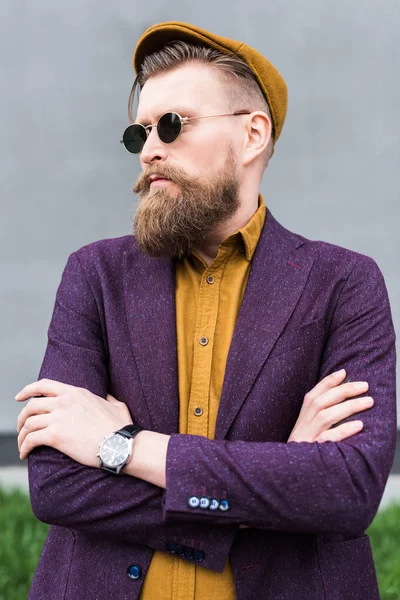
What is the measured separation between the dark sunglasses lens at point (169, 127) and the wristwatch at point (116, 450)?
2.86 feet

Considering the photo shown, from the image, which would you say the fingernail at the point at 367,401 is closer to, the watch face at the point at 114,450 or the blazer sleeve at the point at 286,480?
the blazer sleeve at the point at 286,480

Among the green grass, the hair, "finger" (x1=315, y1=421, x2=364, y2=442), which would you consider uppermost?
the hair

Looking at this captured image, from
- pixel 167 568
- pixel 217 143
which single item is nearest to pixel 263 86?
pixel 217 143

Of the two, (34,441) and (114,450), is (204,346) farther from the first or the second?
(34,441)

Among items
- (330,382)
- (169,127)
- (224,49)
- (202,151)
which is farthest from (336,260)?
(224,49)

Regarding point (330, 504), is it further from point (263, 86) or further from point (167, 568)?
point (263, 86)

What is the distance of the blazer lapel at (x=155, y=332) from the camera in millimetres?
2188

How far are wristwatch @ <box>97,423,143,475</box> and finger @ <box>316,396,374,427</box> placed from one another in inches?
20.2

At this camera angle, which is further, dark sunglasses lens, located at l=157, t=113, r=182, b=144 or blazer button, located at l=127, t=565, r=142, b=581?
dark sunglasses lens, located at l=157, t=113, r=182, b=144

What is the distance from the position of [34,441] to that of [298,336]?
2.62 feet

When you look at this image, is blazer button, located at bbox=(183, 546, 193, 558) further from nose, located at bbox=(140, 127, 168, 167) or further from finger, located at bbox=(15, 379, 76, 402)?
nose, located at bbox=(140, 127, 168, 167)

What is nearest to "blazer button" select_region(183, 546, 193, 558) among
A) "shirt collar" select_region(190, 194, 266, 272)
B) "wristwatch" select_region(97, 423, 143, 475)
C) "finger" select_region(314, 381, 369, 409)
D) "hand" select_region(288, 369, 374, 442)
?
"wristwatch" select_region(97, 423, 143, 475)

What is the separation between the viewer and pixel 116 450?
6.61ft

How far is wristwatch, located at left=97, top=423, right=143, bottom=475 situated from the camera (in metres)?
1.99
